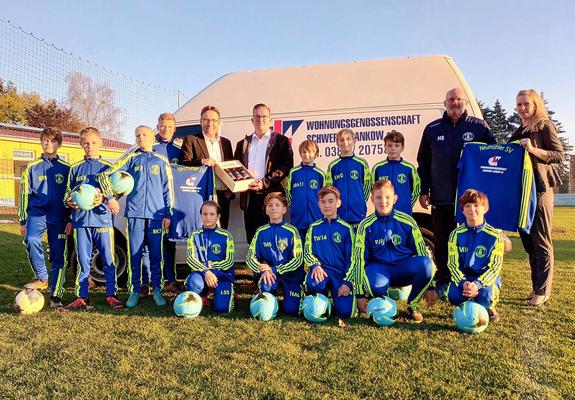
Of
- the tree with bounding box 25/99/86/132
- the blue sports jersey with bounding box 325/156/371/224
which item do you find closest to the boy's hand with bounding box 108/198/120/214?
the blue sports jersey with bounding box 325/156/371/224

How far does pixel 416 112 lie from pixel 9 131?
22136 millimetres

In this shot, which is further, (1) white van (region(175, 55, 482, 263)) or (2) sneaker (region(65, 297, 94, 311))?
(1) white van (region(175, 55, 482, 263))

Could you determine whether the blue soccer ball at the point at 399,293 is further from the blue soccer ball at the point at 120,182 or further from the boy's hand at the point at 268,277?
the blue soccer ball at the point at 120,182

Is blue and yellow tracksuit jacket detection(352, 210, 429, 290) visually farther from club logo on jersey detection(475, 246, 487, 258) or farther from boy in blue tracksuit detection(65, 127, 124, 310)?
boy in blue tracksuit detection(65, 127, 124, 310)

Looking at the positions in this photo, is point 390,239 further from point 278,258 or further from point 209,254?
point 209,254

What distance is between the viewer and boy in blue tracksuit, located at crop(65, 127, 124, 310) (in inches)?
174

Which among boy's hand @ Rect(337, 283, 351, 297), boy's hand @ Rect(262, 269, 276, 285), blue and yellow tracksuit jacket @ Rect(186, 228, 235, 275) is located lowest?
boy's hand @ Rect(337, 283, 351, 297)

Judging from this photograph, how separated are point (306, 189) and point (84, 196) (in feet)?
7.10

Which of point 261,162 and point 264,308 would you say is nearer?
point 264,308

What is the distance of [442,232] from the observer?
186 inches

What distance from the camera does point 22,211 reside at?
14.8ft

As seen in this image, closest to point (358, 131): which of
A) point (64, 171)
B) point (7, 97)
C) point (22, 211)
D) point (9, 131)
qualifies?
point (64, 171)

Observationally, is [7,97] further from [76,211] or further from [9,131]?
[76,211]

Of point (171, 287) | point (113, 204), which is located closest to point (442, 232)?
point (171, 287)
